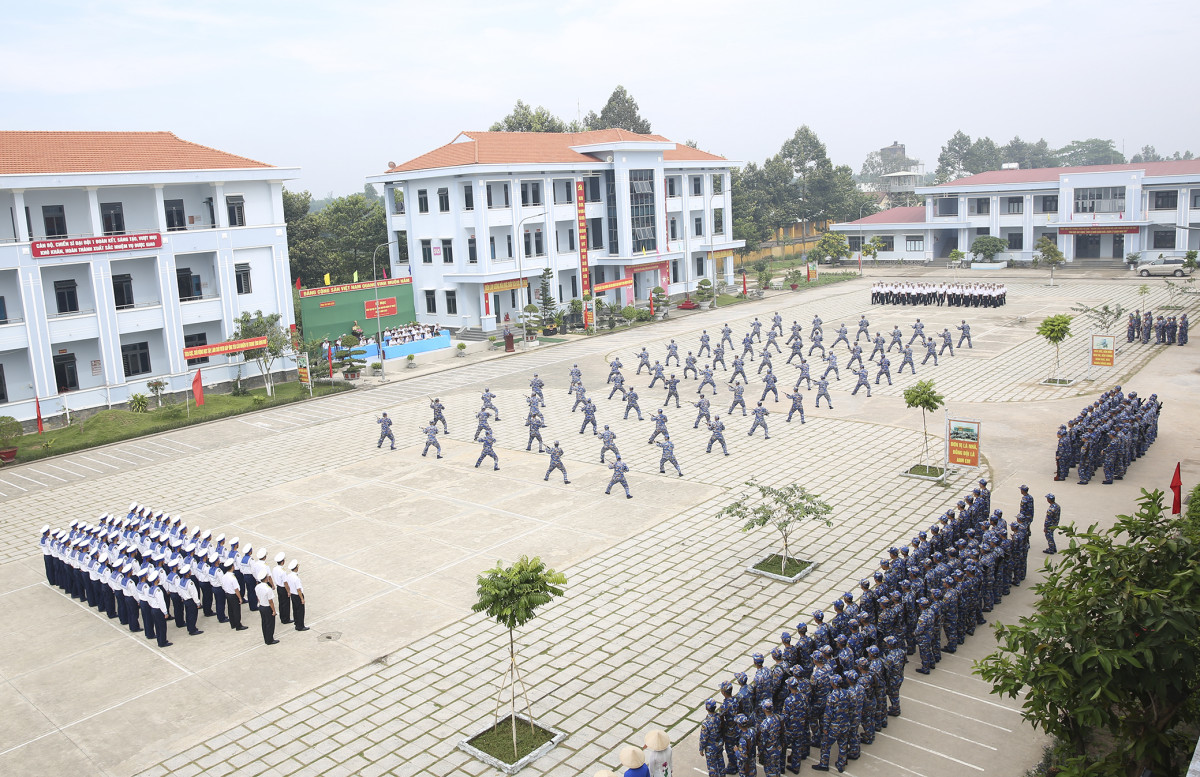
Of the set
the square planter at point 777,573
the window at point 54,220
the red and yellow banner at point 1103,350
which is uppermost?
the window at point 54,220

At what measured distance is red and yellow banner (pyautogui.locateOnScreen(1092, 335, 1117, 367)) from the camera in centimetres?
2667

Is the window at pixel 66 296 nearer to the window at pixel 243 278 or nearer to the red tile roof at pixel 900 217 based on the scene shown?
the window at pixel 243 278

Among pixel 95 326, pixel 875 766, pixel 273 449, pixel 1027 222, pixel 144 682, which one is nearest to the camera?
pixel 875 766

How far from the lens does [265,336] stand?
33.3 m

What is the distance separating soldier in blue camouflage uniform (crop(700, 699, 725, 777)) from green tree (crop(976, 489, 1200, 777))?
2566 millimetres

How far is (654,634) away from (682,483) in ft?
23.3

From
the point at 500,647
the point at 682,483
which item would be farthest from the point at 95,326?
the point at 500,647

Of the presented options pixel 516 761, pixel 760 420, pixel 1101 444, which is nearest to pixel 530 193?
pixel 760 420

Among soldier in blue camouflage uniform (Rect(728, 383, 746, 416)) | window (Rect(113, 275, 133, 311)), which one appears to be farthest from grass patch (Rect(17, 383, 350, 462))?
soldier in blue camouflage uniform (Rect(728, 383, 746, 416))

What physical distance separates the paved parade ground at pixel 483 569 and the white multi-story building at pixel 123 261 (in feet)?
17.2

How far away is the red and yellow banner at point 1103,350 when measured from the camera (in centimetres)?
2667

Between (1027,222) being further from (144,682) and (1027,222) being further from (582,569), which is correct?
(144,682)

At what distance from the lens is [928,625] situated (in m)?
11.2

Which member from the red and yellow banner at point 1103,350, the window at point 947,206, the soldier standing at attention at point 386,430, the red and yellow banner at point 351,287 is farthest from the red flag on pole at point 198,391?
the window at point 947,206
